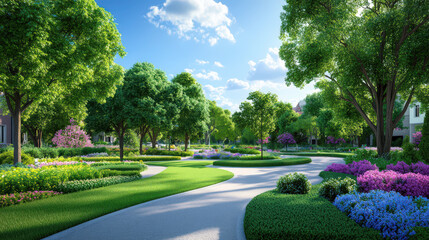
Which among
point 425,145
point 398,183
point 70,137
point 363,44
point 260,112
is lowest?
point 398,183

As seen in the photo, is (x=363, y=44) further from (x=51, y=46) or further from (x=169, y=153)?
(x=169, y=153)

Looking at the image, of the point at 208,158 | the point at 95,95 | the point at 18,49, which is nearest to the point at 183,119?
the point at 208,158

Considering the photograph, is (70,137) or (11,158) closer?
(11,158)

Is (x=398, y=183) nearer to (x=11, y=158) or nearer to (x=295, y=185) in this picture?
(x=295, y=185)

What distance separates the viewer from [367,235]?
386 centimetres

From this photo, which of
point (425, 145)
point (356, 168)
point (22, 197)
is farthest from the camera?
point (425, 145)

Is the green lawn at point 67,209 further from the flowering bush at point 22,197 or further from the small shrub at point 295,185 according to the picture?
the small shrub at point 295,185

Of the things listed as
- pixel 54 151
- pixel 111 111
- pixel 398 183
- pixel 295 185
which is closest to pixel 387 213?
pixel 295 185

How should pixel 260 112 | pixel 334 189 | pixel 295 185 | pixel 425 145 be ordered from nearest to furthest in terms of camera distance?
pixel 334 189
pixel 295 185
pixel 425 145
pixel 260 112

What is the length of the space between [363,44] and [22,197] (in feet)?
59.7

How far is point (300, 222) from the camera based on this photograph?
4270mm

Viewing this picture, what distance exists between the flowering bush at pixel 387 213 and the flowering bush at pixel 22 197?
8.85 metres

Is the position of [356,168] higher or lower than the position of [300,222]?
lower

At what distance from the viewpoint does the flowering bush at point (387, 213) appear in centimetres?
398
